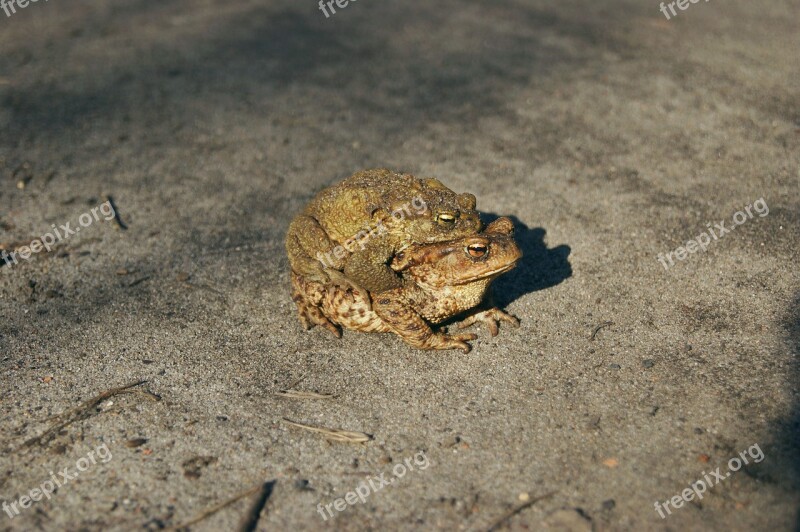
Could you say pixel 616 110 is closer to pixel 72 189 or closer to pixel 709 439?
pixel 709 439

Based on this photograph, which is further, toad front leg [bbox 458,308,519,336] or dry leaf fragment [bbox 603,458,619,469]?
toad front leg [bbox 458,308,519,336]

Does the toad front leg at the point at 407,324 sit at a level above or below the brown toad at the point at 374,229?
below

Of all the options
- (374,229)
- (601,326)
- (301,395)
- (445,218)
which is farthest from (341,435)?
(601,326)

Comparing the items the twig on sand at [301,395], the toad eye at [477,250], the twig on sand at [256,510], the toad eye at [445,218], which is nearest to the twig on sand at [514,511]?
the twig on sand at [256,510]

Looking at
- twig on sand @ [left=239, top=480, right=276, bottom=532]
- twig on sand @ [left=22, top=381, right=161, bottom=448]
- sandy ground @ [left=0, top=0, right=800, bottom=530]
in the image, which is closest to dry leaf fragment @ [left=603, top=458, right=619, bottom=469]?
sandy ground @ [left=0, top=0, right=800, bottom=530]

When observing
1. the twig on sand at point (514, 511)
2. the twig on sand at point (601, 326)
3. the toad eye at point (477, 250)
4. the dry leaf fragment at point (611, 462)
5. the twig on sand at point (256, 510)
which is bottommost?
→ the dry leaf fragment at point (611, 462)

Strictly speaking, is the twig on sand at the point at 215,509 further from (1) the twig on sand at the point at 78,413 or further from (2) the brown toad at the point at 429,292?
(2) the brown toad at the point at 429,292

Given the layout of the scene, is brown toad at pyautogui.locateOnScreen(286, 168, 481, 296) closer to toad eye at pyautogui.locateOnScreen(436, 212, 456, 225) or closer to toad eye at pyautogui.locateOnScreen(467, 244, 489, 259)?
toad eye at pyautogui.locateOnScreen(436, 212, 456, 225)
